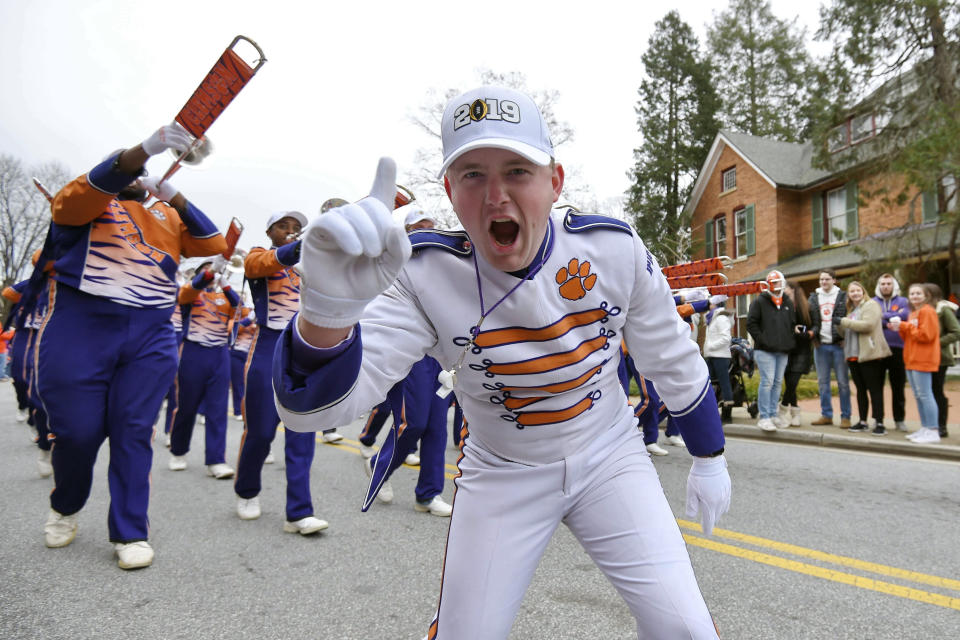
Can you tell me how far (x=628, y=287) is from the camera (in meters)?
2.06

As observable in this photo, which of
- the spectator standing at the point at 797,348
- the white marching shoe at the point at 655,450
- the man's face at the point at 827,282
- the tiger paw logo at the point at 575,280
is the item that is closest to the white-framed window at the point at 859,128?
the man's face at the point at 827,282

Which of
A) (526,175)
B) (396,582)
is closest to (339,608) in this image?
(396,582)

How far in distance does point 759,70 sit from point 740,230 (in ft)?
45.7

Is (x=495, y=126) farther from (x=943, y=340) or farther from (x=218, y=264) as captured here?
(x=943, y=340)

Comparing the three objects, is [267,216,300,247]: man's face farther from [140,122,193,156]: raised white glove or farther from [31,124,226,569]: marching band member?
[140,122,193,156]: raised white glove

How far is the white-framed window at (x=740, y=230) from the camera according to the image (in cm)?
2553

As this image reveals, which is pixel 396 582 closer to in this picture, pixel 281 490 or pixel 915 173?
pixel 281 490

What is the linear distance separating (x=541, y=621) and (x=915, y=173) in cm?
1534

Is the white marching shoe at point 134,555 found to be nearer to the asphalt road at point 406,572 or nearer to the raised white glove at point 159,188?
the asphalt road at point 406,572

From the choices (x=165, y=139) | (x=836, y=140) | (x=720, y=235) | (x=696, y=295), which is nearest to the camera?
(x=165, y=139)

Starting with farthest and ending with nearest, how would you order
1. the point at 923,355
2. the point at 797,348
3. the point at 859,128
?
the point at 859,128, the point at 797,348, the point at 923,355

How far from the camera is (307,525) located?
4309mm

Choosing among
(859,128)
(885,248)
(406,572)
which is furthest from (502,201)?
(859,128)

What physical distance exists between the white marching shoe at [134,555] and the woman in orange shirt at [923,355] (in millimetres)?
8214
